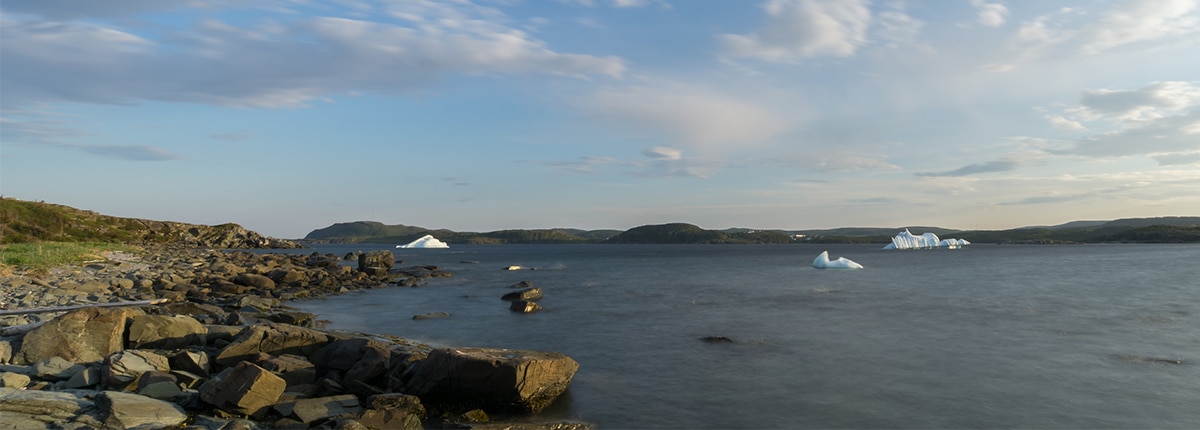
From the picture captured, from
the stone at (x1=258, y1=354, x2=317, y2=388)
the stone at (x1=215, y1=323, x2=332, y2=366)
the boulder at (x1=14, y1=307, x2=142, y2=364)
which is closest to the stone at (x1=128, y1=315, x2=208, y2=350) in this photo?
the boulder at (x1=14, y1=307, x2=142, y2=364)

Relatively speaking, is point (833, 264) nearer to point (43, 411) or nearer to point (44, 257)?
point (44, 257)

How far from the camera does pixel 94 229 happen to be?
258 ft

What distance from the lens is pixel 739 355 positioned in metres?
17.7

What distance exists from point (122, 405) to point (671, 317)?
66.6ft

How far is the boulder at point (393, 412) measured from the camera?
9477 millimetres

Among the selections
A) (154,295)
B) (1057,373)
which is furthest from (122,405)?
(154,295)

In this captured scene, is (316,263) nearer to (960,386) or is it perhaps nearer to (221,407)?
(221,407)

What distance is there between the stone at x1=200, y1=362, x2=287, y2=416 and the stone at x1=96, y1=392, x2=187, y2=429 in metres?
0.52

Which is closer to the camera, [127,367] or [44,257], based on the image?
[127,367]

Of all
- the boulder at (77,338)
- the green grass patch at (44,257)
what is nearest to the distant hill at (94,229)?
the green grass patch at (44,257)

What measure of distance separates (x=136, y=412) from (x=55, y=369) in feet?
10.5

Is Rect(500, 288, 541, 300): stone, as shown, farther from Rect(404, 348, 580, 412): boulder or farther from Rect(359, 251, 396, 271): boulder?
Rect(359, 251, 396, 271): boulder

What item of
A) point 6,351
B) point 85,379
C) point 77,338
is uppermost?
point 77,338

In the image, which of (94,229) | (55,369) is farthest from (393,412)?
(94,229)
